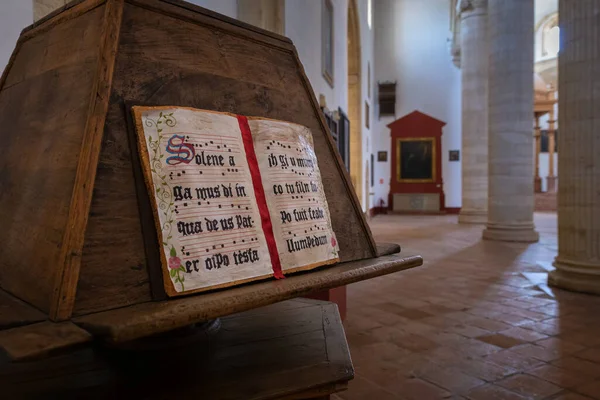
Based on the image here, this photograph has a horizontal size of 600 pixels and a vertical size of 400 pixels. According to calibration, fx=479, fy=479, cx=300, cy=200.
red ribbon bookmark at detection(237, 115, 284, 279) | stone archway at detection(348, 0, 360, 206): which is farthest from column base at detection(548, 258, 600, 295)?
stone archway at detection(348, 0, 360, 206)

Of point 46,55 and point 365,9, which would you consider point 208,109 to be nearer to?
point 46,55

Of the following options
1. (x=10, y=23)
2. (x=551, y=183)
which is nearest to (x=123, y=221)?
(x=10, y=23)

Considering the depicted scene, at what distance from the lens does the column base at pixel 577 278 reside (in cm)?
484

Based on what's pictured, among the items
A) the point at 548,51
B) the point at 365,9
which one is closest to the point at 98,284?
the point at 365,9

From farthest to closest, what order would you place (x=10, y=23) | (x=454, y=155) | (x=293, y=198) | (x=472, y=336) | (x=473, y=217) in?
(x=454, y=155) → (x=473, y=217) → (x=472, y=336) → (x=10, y=23) → (x=293, y=198)

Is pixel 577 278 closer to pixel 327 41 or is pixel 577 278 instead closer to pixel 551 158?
pixel 327 41

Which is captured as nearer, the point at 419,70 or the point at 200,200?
the point at 200,200

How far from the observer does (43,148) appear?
3.77ft

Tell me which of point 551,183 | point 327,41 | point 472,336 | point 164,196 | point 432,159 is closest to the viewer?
point 164,196

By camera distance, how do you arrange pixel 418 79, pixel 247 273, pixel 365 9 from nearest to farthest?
pixel 247 273 < pixel 365 9 < pixel 418 79

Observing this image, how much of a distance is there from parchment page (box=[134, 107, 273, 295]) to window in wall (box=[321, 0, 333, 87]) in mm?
7333

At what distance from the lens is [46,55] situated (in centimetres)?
132

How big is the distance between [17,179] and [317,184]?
0.81m

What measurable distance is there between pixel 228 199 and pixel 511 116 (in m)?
9.18
